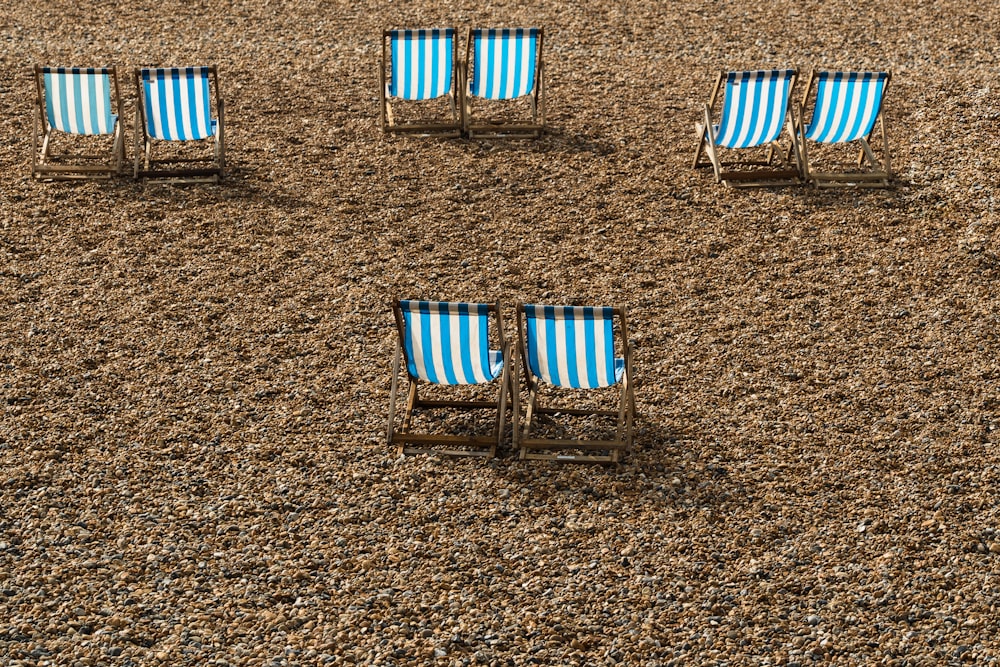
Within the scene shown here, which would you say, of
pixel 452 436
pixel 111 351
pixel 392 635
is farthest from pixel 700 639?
pixel 111 351

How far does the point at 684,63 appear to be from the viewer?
38.1 feet

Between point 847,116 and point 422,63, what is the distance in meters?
3.25

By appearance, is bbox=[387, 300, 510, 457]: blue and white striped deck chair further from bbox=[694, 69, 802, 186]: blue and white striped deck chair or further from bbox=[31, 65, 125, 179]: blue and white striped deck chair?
bbox=[31, 65, 125, 179]: blue and white striped deck chair

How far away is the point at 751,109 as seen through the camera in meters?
9.49

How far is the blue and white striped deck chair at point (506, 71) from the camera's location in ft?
33.1

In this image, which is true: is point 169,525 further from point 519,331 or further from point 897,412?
point 897,412

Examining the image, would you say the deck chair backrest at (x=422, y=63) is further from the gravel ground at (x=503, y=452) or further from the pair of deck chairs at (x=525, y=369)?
the pair of deck chairs at (x=525, y=369)

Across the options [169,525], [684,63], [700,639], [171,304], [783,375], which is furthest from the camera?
[684,63]

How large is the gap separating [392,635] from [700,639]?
135 cm

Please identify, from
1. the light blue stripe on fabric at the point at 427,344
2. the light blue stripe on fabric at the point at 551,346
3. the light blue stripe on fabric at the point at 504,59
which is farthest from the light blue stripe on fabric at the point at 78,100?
the light blue stripe on fabric at the point at 551,346

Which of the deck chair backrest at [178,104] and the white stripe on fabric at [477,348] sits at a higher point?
the deck chair backrest at [178,104]

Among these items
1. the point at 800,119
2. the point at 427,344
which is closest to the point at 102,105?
the point at 427,344

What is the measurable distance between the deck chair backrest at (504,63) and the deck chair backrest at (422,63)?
0.22 m

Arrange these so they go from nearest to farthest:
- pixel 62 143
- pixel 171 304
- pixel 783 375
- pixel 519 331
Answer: pixel 519 331 → pixel 783 375 → pixel 171 304 → pixel 62 143
